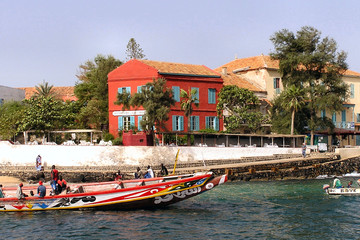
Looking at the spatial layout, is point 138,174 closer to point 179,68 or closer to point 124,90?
point 124,90

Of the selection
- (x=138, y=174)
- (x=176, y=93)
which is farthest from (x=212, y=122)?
(x=138, y=174)

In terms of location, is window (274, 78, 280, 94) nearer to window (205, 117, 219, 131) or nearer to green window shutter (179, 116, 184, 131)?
window (205, 117, 219, 131)

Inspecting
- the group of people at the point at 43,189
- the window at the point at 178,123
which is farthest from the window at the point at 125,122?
the group of people at the point at 43,189

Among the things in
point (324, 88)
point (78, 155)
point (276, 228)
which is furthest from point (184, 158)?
point (276, 228)

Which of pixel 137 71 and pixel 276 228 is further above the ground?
pixel 137 71

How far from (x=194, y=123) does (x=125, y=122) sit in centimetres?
725

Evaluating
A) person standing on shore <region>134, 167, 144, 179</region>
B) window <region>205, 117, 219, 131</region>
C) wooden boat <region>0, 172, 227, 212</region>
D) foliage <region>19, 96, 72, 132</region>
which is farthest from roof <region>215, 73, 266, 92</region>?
wooden boat <region>0, 172, 227, 212</region>

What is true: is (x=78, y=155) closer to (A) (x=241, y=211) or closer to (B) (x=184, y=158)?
(B) (x=184, y=158)

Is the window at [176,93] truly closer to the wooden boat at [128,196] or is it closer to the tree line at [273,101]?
the tree line at [273,101]

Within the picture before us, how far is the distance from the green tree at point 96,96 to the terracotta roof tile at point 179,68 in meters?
8.73

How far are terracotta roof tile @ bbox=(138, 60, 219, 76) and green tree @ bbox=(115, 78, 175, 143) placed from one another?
205 inches

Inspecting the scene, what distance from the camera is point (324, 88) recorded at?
55.9 metres

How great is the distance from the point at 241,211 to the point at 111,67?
37330 millimetres

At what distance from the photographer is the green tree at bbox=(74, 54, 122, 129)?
5712 cm
